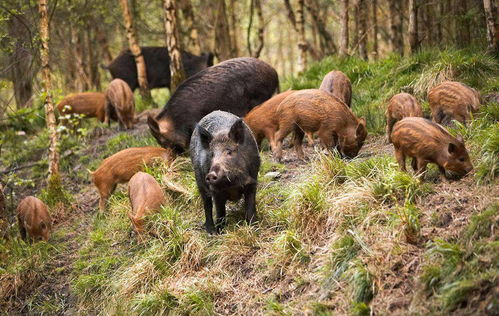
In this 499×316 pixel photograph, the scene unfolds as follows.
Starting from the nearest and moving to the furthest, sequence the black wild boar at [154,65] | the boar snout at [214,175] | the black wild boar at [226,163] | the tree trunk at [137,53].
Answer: the boar snout at [214,175], the black wild boar at [226,163], the tree trunk at [137,53], the black wild boar at [154,65]

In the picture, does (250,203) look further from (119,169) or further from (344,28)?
(344,28)

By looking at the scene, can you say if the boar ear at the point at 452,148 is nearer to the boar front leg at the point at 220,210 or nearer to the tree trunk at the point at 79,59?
the boar front leg at the point at 220,210

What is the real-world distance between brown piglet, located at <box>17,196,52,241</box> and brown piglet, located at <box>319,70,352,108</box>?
4.61 meters

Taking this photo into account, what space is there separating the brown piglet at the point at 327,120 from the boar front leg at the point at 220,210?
192 centimetres

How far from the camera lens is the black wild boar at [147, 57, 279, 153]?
1074 cm

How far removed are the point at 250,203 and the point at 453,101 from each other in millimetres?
3108

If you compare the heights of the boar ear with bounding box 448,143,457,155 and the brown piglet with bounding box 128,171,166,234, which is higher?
the boar ear with bounding box 448,143,457,155

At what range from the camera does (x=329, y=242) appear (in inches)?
267

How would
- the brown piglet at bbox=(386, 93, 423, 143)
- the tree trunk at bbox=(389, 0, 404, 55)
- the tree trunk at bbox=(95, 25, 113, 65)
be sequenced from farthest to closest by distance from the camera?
the tree trunk at bbox=(95, 25, 113, 65) → the tree trunk at bbox=(389, 0, 404, 55) → the brown piglet at bbox=(386, 93, 423, 143)

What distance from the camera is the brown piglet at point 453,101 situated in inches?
333

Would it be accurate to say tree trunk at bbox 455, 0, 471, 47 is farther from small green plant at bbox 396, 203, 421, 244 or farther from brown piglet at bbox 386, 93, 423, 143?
small green plant at bbox 396, 203, 421, 244

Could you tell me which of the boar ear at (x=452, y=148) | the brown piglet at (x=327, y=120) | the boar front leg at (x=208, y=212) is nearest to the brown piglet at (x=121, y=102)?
the brown piglet at (x=327, y=120)

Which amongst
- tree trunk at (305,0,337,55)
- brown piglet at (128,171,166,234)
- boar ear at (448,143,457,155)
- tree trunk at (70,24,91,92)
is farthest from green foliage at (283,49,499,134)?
tree trunk at (70,24,91,92)

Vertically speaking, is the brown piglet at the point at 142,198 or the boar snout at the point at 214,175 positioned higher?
the boar snout at the point at 214,175
